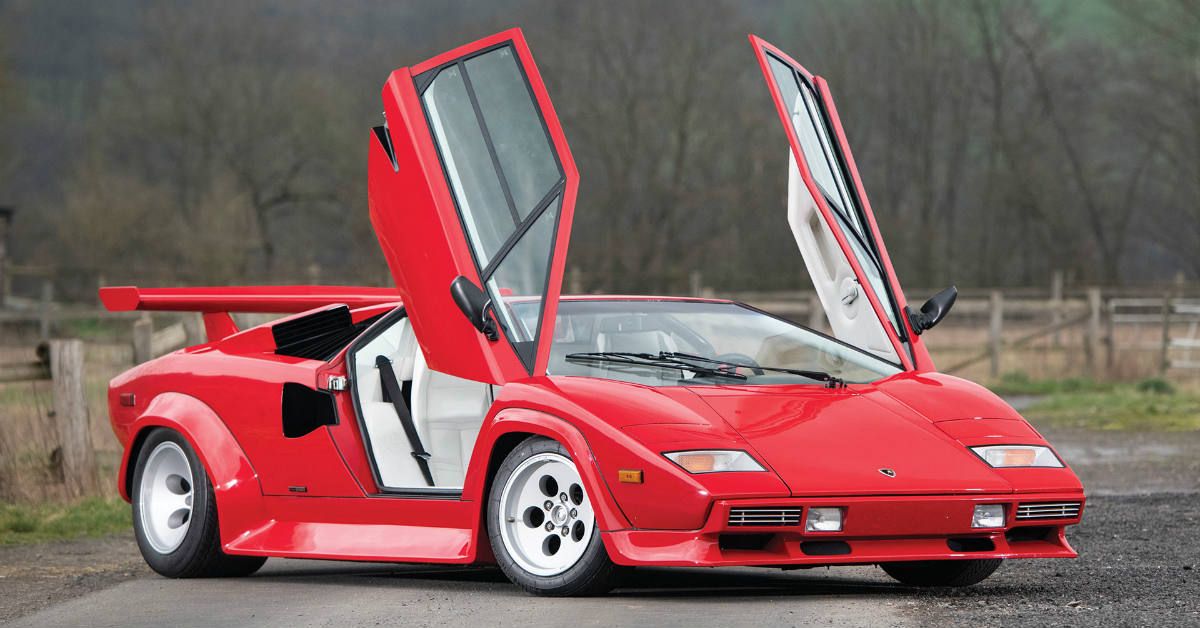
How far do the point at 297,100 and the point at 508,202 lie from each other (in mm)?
50073

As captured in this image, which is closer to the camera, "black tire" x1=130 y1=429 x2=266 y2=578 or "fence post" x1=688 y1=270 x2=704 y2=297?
"black tire" x1=130 y1=429 x2=266 y2=578

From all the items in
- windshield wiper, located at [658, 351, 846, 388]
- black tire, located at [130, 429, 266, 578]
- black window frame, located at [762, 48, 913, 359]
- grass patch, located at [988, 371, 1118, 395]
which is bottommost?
grass patch, located at [988, 371, 1118, 395]

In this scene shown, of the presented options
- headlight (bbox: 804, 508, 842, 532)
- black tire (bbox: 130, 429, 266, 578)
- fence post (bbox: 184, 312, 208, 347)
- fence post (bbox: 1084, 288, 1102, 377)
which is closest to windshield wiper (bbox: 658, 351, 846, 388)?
headlight (bbox: 804, 508, 842, 532)

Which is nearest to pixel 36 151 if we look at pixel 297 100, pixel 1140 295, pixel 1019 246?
pixel 297 100

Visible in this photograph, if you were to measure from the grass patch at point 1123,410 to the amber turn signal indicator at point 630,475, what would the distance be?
44.1ft

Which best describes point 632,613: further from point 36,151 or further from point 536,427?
point 36,151

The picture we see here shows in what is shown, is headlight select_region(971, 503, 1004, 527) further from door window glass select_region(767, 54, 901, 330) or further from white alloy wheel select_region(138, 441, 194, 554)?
white alloy wheel select_region(138, 441, 194, 554)

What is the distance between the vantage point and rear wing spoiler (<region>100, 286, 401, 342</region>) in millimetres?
8305

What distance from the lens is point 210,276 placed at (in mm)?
38094

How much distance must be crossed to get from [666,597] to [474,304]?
4.52 ft

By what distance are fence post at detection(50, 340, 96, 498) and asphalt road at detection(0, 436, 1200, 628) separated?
8.57ft

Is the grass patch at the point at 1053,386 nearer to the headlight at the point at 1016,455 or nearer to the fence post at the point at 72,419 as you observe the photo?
the fence post at the point at 72,419

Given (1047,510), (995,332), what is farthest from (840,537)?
(995,332)

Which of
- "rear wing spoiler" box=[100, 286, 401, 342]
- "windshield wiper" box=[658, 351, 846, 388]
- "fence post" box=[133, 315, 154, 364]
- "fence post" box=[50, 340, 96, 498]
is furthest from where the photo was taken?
"fence post" box=[133, 315, 154, 364]
